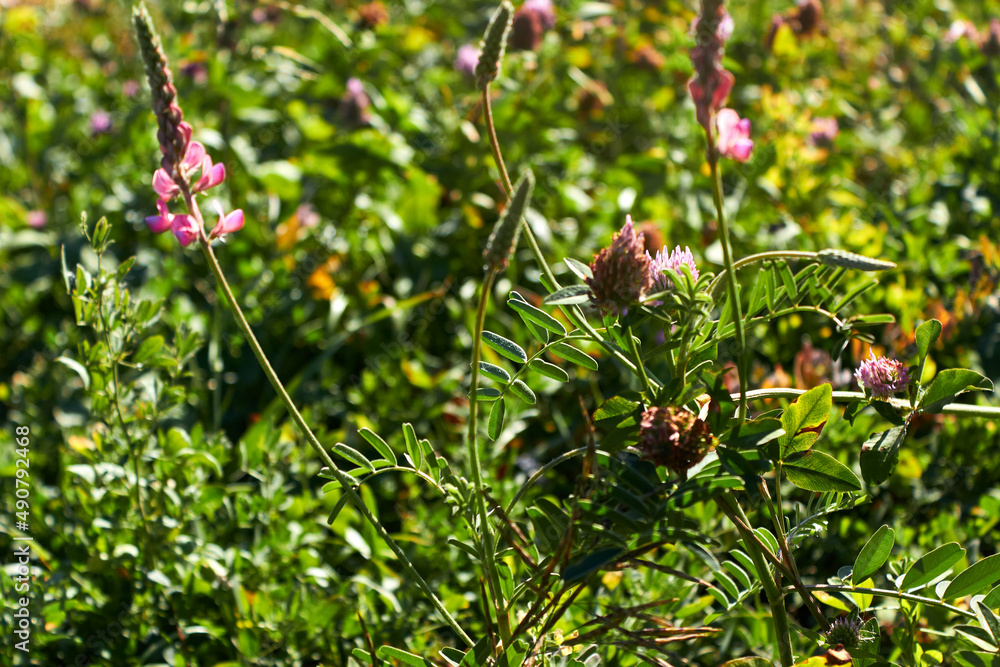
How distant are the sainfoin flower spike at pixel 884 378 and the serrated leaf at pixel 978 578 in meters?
0.21

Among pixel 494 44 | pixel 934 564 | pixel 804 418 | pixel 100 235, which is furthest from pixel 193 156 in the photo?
pixel 934 564

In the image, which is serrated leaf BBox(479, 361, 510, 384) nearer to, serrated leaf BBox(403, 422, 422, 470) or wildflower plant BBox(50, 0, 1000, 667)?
wildflower plant BBox(50, 0, 1000, 667)

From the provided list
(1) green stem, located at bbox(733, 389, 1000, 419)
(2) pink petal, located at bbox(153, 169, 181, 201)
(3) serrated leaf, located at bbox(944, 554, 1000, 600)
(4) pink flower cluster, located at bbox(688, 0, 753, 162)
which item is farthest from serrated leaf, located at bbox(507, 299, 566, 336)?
(3) serrated leaf, located at bbox(944, 554, 1000, 600)

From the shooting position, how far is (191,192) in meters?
0.99

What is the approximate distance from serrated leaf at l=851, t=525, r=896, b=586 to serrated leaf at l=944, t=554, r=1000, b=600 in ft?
0.26

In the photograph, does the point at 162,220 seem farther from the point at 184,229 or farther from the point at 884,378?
the point at 884,378

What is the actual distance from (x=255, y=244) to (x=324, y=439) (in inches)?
34.9

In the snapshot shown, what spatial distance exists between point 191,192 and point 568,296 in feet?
1.56

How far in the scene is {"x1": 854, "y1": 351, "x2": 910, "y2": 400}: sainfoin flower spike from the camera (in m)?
1.01

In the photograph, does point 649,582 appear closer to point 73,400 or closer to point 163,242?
point 73,400

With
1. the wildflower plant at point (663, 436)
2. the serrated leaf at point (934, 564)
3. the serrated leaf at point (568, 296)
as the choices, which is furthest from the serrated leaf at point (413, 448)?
the serrated leaf at point (934, 564)

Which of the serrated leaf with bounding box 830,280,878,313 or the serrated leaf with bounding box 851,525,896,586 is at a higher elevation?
the serrated leaf with bounding box 830,280,878,313

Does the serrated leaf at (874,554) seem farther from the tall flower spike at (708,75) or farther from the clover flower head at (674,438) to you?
the tall flower spike at (708,75)

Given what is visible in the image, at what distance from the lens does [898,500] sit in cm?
173
